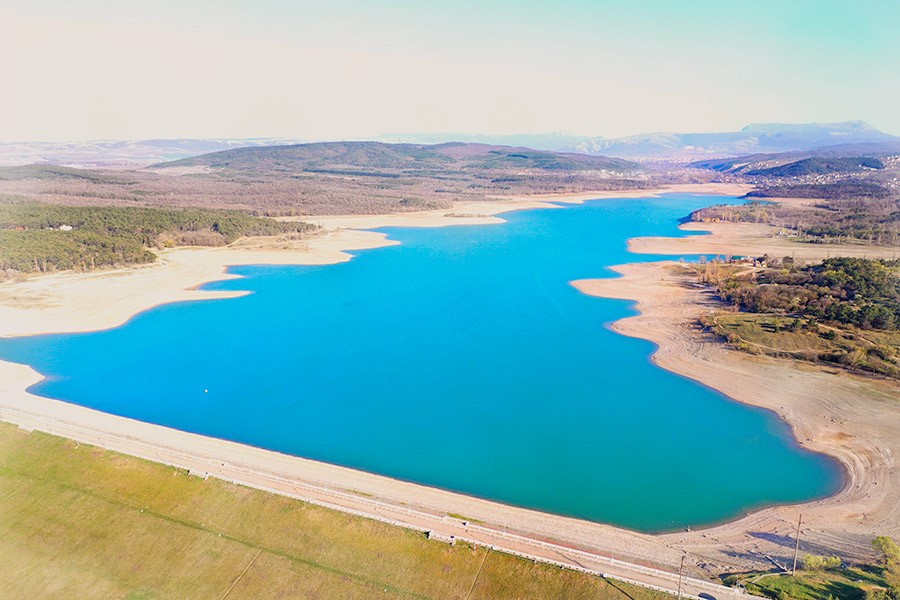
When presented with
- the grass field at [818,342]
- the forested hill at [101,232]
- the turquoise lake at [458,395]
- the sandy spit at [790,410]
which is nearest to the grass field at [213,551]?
the turquoise lake at [458,395]

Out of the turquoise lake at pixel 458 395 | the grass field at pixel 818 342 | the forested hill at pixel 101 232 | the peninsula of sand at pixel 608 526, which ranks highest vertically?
the forested hill at pixel 101 232

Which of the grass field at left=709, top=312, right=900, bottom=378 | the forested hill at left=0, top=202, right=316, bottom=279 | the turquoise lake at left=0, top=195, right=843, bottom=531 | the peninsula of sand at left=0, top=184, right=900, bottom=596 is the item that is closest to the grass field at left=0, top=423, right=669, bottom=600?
the peninsula of sand at left=0, top=184, right=900, bottom=596

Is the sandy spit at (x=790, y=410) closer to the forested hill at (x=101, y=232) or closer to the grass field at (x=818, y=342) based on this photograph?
the grass field at (x=818, y=342)

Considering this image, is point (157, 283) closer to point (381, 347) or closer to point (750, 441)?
point (381, 347)

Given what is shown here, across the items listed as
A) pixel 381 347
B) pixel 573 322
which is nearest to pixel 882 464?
pixel 573 322

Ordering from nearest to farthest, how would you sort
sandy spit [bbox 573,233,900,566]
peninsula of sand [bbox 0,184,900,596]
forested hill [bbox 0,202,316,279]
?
peninsula of sand [bbox 0,184,900,596], sandy spit [bbox 573,233,900,566], forested hill [bbox 0,202,316,279]

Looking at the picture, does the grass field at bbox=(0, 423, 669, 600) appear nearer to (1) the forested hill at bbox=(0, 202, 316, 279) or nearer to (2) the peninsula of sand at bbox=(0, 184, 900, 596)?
(2) the peninsula of sand at bbox=(0, 184, 900, 596)

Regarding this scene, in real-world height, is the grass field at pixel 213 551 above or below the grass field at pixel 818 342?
below
